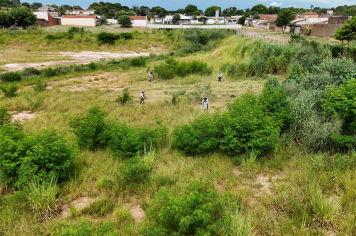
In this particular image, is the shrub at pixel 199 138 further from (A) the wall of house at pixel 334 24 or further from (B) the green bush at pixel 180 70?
(A) the wall of house at pixel 334 24

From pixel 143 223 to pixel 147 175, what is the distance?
135 cm

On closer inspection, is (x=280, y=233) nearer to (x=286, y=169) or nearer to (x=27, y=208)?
(x=286, y=169)

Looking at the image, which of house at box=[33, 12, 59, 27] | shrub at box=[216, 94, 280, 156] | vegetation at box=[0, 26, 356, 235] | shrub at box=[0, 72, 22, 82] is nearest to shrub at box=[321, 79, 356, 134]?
vegetation at box=[0, 26, 356, 235]

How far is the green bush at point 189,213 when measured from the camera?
10.3ft

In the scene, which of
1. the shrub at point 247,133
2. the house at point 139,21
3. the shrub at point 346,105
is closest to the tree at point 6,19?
the house at point 139,21

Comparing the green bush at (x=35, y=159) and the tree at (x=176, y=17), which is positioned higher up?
the tree at (x=176, y=17)

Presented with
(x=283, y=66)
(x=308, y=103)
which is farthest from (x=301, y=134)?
(x=283, y=66)

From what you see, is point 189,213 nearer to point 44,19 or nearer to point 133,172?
point 133,172

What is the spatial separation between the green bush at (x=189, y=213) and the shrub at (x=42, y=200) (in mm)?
1800

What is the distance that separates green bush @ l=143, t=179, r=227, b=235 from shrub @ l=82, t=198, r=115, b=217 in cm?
96

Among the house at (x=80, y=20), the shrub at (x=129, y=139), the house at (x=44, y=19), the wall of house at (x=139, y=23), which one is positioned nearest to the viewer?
the shrub at (x=129, y=139)

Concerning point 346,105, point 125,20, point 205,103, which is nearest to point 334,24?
point 205,103

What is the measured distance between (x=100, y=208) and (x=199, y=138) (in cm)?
274

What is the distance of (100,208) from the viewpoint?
14.1 feet
